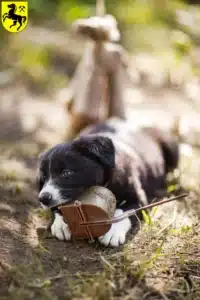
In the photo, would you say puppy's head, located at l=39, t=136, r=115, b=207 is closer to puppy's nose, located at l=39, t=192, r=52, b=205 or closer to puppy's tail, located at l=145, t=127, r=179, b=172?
puppy's nose, located at l=39, t=192, r=52, b=205

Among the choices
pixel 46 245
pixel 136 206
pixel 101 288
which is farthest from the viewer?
pixel 136 206

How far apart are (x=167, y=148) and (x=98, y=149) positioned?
163 cm

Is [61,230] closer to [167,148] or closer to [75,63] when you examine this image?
[167,148]

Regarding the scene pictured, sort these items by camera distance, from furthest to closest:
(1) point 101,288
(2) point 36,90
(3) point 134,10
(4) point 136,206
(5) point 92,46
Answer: (3) point 134,10 → (2) point 36,90 → (5) point 92,46 → (4) point 136,206 → (1) point 101,288

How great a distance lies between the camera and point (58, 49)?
28.5 feet

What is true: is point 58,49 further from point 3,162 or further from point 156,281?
point 156,281

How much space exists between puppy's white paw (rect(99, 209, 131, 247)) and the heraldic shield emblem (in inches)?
80.3

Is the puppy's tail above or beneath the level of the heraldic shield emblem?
beneath

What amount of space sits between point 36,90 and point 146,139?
2795mm

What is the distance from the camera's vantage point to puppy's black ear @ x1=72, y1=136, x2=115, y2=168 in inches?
159

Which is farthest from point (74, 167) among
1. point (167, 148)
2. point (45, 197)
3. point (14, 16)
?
point (167, 148)

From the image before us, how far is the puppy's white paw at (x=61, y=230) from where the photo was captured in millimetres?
3986

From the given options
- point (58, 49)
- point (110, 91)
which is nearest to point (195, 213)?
point (110, 91)

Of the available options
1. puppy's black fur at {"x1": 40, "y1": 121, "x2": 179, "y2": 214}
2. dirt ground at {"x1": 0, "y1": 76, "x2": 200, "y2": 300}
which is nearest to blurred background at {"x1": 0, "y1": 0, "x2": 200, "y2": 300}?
dirt ground at {"x1": 0, "y1": 76, "x2": 200, "y2": 300}
